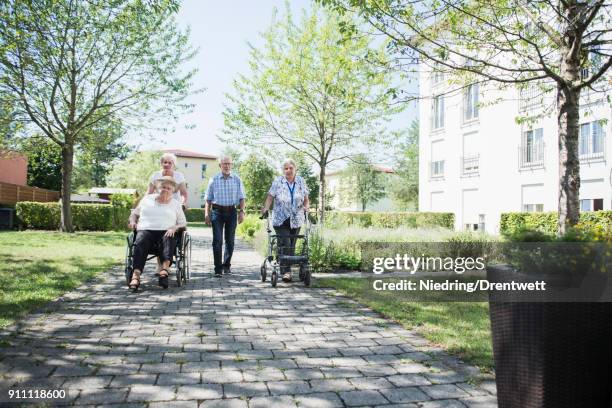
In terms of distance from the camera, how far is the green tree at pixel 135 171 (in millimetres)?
59328

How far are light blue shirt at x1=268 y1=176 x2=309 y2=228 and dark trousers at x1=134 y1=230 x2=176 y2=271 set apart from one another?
5.70 feet

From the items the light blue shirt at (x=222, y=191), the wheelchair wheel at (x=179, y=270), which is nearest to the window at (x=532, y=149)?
the light blue shirt at (x=222, y=191)

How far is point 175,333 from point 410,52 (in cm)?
444

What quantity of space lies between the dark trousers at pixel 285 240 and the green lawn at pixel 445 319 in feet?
2.87

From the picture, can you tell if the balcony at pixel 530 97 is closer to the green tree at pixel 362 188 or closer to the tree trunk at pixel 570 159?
the tree trunk at pixel 570 159

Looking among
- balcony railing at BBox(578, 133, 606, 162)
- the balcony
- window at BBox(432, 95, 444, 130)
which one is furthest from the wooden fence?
balcony railing at BBox(578, 133, 606, 162)

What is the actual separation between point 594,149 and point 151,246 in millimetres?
17802

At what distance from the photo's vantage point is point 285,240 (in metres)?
7.58

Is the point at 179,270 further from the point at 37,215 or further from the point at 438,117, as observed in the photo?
the point at 438,117

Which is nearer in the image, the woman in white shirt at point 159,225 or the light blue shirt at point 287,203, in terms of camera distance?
the woman in white shirt at point 159,225

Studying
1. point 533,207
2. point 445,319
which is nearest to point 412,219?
point 533,207

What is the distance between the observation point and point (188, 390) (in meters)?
2.91

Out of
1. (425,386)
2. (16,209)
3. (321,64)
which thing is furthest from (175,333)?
(16,209)

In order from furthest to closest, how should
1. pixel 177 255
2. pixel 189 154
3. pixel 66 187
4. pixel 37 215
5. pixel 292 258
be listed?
pixel 189 154 → pixel 37 215 → pixel 66 187 → pixel 292 258 → pixel 177 255
